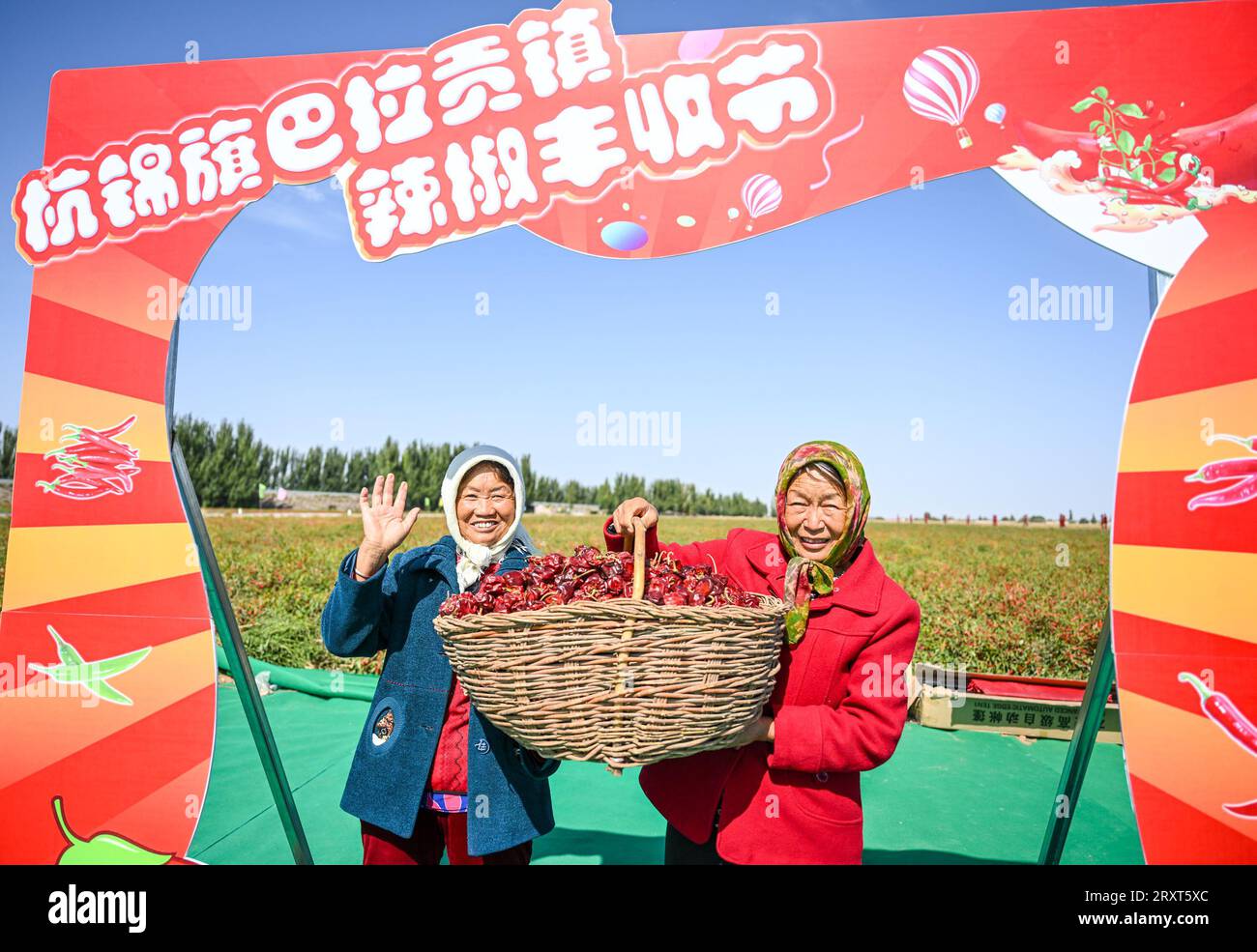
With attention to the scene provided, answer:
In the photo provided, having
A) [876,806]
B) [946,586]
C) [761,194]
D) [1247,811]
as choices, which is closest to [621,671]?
[761,194]

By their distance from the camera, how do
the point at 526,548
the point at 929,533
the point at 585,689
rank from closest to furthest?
the point at 585,689 → the point at 526,548 → the point at 929,533

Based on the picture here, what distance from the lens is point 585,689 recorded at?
5.59 ft

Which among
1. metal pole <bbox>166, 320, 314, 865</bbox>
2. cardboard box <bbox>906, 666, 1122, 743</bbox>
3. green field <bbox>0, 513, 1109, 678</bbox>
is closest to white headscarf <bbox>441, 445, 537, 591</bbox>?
metal pole <bbox>166, 320, 314, 865</bbox>

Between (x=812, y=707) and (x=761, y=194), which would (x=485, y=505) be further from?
(x=761, y=194)

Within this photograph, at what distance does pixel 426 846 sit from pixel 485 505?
0.93 metres

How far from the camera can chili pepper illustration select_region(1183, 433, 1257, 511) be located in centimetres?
270

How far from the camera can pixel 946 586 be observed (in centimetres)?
670

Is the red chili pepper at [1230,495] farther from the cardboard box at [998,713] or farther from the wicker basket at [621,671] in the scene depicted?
the cardboard box at [998,713]

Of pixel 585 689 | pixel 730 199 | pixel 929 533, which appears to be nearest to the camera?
pixel 585 689

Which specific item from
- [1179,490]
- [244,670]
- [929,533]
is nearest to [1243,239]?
[1179,490]

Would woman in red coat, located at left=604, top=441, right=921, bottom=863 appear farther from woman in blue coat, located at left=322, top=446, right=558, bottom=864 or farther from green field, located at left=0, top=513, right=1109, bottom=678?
green field, located at left=0, top=513, right=1109, bottom=678

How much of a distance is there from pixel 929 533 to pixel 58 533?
791 cm

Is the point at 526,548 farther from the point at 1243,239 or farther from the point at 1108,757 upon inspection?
the point at 1108,757

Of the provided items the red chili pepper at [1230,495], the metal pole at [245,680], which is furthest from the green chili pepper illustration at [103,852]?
the red chili pepper at [1230,495]
